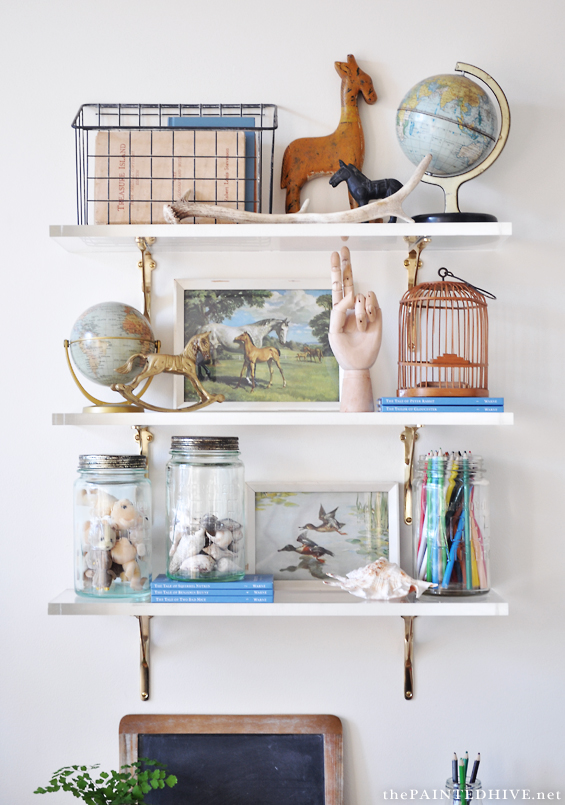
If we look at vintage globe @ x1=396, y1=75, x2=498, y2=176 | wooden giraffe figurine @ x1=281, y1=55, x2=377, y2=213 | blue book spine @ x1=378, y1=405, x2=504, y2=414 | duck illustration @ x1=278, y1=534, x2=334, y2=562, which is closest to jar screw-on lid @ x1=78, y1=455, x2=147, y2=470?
duck illustration @ x1=278, y1=534, x2=334, y2=562

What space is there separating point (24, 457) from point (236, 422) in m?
0.46

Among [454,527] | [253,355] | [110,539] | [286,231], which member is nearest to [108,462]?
[110,539]

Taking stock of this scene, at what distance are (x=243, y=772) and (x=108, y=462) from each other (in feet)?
2.06

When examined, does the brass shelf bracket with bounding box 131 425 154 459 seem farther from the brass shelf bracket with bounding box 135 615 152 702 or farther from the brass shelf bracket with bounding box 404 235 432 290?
the brass shelf bracket with bounding box 404 235 432 290

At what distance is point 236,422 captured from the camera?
1130mm

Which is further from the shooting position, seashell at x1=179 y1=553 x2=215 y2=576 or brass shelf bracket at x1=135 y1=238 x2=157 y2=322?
brass shelf bracket at x1=135 y1=238 x2=157 y2=322

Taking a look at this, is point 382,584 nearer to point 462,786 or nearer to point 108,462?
point 462,786

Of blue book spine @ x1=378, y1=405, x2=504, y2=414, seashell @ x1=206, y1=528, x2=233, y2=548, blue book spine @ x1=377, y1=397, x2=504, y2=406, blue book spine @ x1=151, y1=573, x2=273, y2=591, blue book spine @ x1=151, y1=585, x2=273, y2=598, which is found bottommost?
blue book spine @ x1=151, y1=585, x2=273, y2=598

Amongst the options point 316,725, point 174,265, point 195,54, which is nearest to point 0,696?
point 316,725

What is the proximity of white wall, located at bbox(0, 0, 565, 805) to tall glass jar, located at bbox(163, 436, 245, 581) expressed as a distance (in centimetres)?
9

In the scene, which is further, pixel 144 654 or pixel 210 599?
pixel 144 654

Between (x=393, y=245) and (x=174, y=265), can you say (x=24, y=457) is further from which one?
(x=393, y=245)

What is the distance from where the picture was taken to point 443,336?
4.32 ft

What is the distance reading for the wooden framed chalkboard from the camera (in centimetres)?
125
